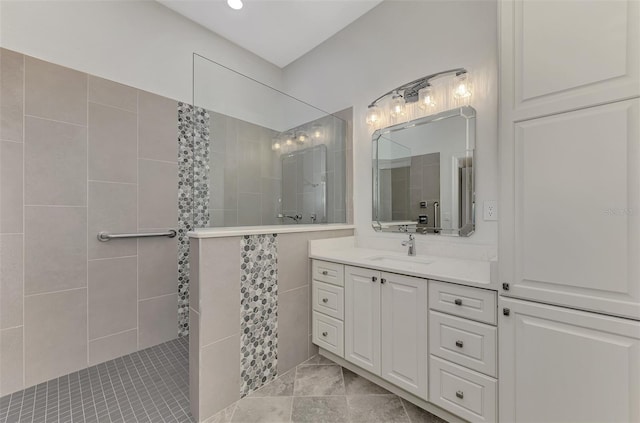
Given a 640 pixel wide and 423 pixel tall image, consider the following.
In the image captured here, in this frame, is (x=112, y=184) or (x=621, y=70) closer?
(x=621, y=70)

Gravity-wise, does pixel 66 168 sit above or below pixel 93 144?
below

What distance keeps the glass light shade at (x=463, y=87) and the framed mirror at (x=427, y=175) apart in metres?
0.10

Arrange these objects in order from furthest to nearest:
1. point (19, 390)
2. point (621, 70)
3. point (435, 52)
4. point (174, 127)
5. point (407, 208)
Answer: point (174, 127), point (407, 208), point (435, 52), point (19, 390), point (621, 70)

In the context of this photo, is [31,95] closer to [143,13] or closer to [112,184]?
[112,184]

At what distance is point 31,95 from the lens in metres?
1.71

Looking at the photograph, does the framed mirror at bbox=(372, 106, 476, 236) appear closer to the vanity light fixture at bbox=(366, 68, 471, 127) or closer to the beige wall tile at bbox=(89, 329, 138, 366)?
the vanity light fixture at bbox=(366, 68, 471, 127)

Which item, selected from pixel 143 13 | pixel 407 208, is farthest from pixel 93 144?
pixel 407 208

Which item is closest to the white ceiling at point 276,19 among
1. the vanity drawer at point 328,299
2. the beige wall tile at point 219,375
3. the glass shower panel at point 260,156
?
the glass shower panel at point 260,156

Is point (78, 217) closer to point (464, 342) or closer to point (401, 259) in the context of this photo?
point (401, 259)

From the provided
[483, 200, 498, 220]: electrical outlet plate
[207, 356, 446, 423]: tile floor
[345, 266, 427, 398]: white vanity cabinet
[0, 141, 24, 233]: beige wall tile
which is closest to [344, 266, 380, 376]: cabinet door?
[345, 266, 427, 398]: white vanity cabinet

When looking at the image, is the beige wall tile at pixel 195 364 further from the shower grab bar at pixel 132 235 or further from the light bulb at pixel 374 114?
the light bulb at pixel 374 114

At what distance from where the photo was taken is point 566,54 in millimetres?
993

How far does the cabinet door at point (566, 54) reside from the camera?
895 millimetres

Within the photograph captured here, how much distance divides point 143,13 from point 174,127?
0.96m
